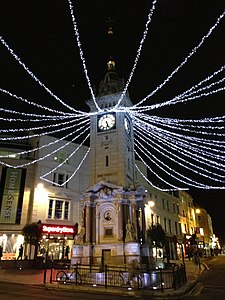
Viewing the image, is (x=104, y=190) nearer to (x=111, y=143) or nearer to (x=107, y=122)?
(x=111, y=143)

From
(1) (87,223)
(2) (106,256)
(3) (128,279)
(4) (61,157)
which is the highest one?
(4) (61,157)

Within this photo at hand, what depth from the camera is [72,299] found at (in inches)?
430

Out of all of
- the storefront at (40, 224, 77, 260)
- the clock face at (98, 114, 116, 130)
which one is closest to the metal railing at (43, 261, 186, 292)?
the clock face at (98, 114, 116, 130)

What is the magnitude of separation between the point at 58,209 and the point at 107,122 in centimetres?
1396

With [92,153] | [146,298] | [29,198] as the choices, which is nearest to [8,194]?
[29,198]

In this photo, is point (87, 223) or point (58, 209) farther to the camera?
point (58, 209)

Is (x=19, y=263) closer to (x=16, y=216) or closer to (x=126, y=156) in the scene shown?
(x=16, y=216)

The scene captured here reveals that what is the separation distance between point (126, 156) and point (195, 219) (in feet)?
151

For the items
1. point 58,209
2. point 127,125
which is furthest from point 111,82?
point 58,209

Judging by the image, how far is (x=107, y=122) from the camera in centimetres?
2811

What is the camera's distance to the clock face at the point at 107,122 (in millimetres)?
27781

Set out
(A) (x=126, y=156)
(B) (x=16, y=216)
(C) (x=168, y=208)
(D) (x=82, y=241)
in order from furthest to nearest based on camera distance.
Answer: (C) (x=168, y=208), (B) (x=16, y=216), (A) (x=126, y=156), (D) (x=82, y=241)

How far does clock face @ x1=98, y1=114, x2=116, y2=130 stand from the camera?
91.1ft

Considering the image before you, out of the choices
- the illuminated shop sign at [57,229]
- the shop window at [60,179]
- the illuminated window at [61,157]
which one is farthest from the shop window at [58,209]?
the illuminated window at [61,157]
